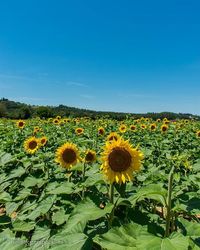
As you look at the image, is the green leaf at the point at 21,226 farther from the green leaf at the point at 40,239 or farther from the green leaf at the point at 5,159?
the green leaf at the point at 5,159

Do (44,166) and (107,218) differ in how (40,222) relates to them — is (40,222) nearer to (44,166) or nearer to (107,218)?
(107,218)

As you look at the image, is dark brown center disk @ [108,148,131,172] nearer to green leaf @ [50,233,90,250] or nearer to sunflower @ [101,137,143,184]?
sunflower @ [101,137,143,184]

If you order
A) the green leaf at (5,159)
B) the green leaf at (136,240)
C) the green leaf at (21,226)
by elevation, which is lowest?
the green leaf at (21,226)

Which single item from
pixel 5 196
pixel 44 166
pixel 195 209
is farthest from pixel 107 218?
pixel 44 166

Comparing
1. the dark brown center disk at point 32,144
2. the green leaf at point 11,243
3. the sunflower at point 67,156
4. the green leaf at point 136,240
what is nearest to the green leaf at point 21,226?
the green leaf at point 11,243

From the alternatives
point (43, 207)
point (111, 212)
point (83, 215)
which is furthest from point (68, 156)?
point (83, 215)

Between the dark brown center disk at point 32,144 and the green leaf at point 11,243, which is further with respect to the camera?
the dark brown center disk at point 32,144

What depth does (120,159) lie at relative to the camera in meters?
4.19

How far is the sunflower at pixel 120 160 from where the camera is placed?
160 inches

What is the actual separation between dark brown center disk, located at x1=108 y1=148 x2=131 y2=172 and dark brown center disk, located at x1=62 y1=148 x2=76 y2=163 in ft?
6.95

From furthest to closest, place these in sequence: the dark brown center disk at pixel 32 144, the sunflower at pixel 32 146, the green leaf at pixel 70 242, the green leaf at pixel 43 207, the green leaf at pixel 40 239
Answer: the dark brown center disk at pixel 32 144 < the sunflower at pixel 32 146 < the green leaf at pixel 43 207 < the green leaf at pixel 40 239 < the green leaf at pixel 70 242

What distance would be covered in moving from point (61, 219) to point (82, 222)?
795mm

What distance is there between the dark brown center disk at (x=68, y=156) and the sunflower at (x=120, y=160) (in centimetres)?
211

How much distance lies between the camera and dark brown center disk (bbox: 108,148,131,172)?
412 cm
